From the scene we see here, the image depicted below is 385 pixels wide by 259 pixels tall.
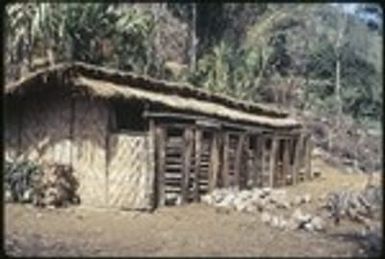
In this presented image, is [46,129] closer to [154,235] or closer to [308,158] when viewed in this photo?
[154,235]

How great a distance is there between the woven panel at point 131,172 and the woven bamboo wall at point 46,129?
4.57 feet

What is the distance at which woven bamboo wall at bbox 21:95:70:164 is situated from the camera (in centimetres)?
1936

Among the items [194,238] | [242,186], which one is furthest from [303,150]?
[194,238]

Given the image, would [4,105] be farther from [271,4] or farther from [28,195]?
[271,4]

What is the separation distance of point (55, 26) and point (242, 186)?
299 inches

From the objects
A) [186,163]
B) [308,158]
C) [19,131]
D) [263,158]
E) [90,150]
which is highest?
[19,131]

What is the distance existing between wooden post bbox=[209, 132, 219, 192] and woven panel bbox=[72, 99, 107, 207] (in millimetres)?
2929

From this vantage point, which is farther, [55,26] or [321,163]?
[321,163]

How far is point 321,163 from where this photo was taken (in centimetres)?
3344

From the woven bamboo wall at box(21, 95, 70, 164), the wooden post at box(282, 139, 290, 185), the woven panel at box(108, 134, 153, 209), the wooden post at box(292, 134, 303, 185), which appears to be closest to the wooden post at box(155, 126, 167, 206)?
the woven panel at box(108, 134, 153, 209)

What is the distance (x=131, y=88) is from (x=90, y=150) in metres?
1.88

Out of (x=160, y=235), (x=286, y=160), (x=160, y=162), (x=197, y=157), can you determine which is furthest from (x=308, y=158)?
(x=160, y=235)

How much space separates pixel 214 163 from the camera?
68.2 feet

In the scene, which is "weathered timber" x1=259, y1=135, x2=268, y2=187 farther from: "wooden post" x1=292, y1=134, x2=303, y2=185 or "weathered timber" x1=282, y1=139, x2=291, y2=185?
"wooden post" x1=292, y1=134, x2=303, y2=185
